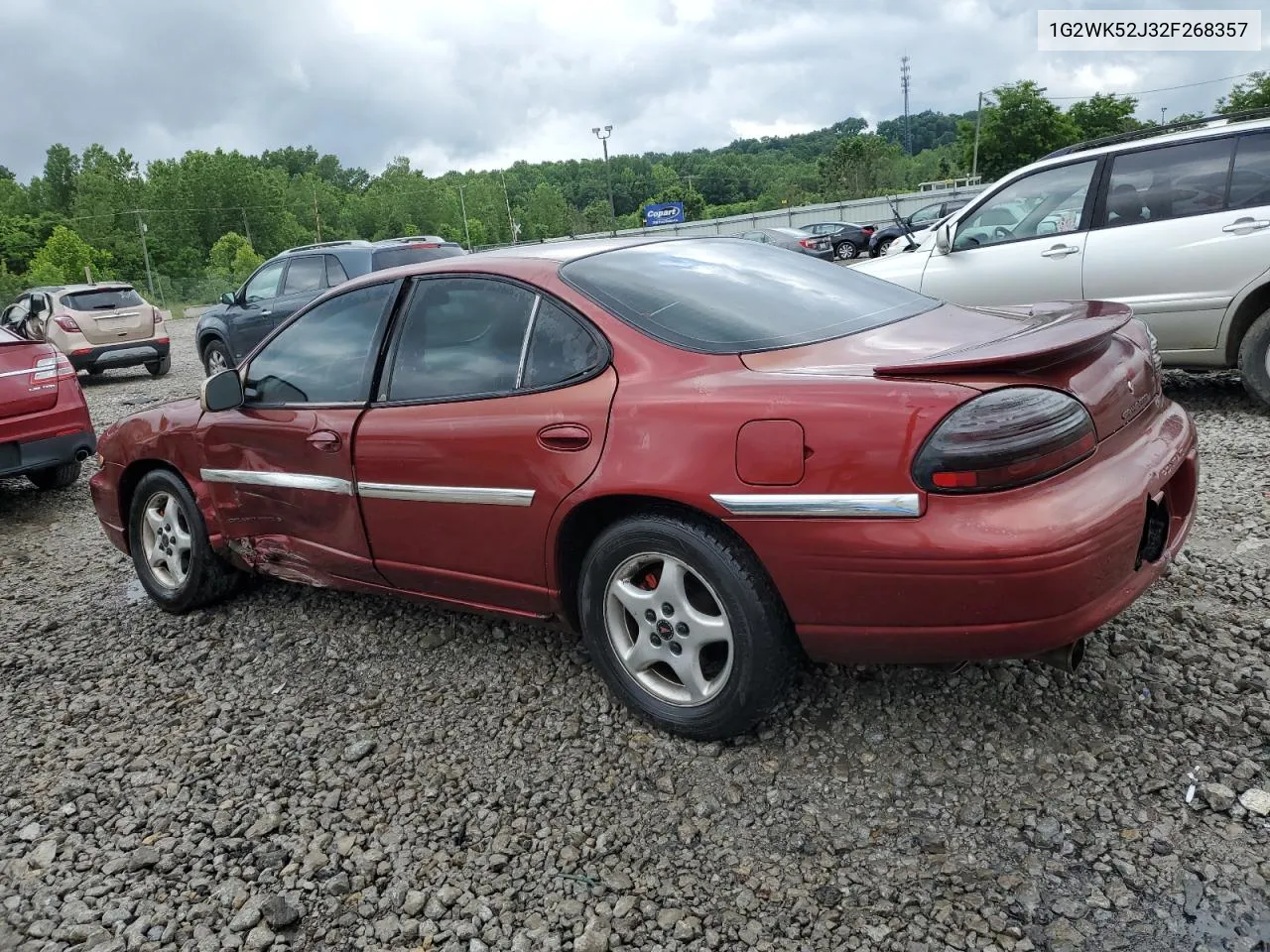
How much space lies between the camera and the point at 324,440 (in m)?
3.47

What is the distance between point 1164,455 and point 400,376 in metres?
2.43

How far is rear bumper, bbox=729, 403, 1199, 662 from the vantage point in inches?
85.8

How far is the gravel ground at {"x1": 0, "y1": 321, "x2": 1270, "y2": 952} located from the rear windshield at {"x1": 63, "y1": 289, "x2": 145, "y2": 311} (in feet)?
39.4

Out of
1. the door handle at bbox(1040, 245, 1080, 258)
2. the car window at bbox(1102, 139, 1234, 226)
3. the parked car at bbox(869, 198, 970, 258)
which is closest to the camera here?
the car window at bbox(1102, 139, 1234, 226)

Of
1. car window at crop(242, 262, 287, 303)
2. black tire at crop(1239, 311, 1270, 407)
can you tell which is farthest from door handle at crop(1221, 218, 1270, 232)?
car window at crop(242, 262, 287, 303)

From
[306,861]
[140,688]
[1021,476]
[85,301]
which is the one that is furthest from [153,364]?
[1021,476]

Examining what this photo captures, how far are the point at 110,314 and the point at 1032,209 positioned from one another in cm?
1296

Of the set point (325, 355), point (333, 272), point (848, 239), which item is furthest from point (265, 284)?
point (848, 239)

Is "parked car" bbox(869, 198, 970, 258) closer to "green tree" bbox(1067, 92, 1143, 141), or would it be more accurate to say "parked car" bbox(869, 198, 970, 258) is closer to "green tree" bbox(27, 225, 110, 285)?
"green tree" bbox(1067, 92, 1143, 141)

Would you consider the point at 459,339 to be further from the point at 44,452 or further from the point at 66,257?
the point at 66,257

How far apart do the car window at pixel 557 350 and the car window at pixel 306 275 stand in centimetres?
852

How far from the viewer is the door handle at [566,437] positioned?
274 cm

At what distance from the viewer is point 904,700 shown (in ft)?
9.55

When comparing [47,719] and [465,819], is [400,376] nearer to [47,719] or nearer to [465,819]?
[465,819]
